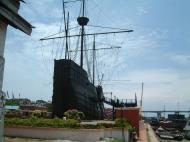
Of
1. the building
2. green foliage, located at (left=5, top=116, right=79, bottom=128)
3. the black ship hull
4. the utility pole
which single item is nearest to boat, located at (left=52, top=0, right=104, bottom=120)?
the black ship hull

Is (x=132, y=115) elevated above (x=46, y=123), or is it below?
above

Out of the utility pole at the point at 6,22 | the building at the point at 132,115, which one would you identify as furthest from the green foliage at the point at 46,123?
the utility pole at the point at 6,22

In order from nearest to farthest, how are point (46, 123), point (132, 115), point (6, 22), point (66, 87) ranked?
point (6, 22)
point (46, 123)
point (132, 115)
point (66, 87)

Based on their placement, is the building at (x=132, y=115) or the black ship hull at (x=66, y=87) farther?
the black ship hull at (x=66, y=87)

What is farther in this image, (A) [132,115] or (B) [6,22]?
(A) [132,115]

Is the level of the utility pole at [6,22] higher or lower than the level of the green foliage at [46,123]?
higher

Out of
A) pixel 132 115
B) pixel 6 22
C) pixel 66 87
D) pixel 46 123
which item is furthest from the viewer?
pixel 66 87

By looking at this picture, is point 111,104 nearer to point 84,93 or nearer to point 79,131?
point 84,93

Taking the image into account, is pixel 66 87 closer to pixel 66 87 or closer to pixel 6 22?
pixel 66 87

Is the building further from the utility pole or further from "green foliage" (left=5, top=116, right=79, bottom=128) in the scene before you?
the utility pole

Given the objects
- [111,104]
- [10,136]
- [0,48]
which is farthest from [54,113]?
[0,48]

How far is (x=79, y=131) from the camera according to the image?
2130 centimetres

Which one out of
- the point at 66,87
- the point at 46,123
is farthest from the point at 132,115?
the point at 46,123

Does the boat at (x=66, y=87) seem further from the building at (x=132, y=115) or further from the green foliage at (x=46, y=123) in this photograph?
the green foliage at (x=46, y=123)
